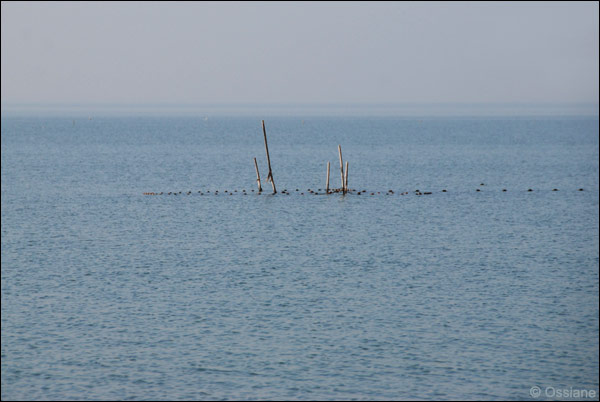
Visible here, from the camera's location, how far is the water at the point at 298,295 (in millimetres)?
29578

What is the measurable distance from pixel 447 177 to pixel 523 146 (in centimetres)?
8957

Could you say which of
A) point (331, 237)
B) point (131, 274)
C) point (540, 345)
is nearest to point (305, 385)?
point (540, 345)

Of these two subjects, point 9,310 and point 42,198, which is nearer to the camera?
point 9,310

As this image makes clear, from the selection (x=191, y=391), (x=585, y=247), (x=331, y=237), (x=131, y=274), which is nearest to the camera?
(x=191, y=391)

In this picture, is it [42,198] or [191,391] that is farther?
[42,198]

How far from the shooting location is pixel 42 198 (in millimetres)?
85750

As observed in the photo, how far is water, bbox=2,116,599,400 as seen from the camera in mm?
29578

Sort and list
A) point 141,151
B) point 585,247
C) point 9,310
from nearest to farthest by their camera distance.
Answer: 1. point 9,310
2. point 585,247
3. point 141,151

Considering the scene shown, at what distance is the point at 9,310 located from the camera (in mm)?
38062

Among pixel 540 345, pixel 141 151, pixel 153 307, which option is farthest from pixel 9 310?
pixel 141 151

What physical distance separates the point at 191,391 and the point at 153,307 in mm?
11725

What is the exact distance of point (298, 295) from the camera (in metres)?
41.2

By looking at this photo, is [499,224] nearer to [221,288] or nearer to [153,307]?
[221,288]

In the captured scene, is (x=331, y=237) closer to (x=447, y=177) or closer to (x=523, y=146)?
(x=447, y=177)
